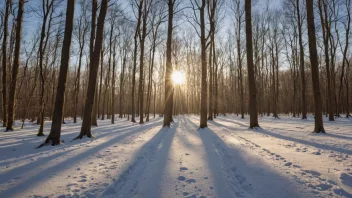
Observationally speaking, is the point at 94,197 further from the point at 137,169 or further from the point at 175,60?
the point at 175,60

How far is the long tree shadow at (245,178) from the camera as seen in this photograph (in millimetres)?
2775

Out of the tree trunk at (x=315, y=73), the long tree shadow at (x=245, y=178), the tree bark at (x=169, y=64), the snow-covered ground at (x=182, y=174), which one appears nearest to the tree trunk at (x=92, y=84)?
the snow-covered ground at (x=182, y=174)

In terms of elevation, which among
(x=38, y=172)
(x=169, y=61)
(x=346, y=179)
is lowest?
(x=38, y=172)

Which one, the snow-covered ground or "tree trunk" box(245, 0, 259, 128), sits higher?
"tree trunk" box(245, 0, 259, 128)

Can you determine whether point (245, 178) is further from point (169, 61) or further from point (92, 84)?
point (169, 61)

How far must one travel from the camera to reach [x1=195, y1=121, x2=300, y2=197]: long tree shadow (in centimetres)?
278

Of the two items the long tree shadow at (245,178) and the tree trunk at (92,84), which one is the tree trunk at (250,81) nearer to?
the long tree shadow at (245,178)

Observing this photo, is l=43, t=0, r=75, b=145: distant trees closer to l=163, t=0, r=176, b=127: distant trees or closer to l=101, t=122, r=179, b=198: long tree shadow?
l=101, t=122, r=179, b=198: long tree shadow

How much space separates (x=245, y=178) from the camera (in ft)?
10.9

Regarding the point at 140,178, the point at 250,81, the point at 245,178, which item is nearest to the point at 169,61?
the point at 250,81

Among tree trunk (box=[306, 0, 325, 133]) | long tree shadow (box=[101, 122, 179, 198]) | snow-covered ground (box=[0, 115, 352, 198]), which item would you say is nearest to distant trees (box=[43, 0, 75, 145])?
snow-covered ground (box=[0, 115, 352, 198])

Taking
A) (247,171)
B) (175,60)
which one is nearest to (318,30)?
(175,60)

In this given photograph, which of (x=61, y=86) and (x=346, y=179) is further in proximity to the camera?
(x=61, y=86)

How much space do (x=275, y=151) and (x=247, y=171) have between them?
2.03m
